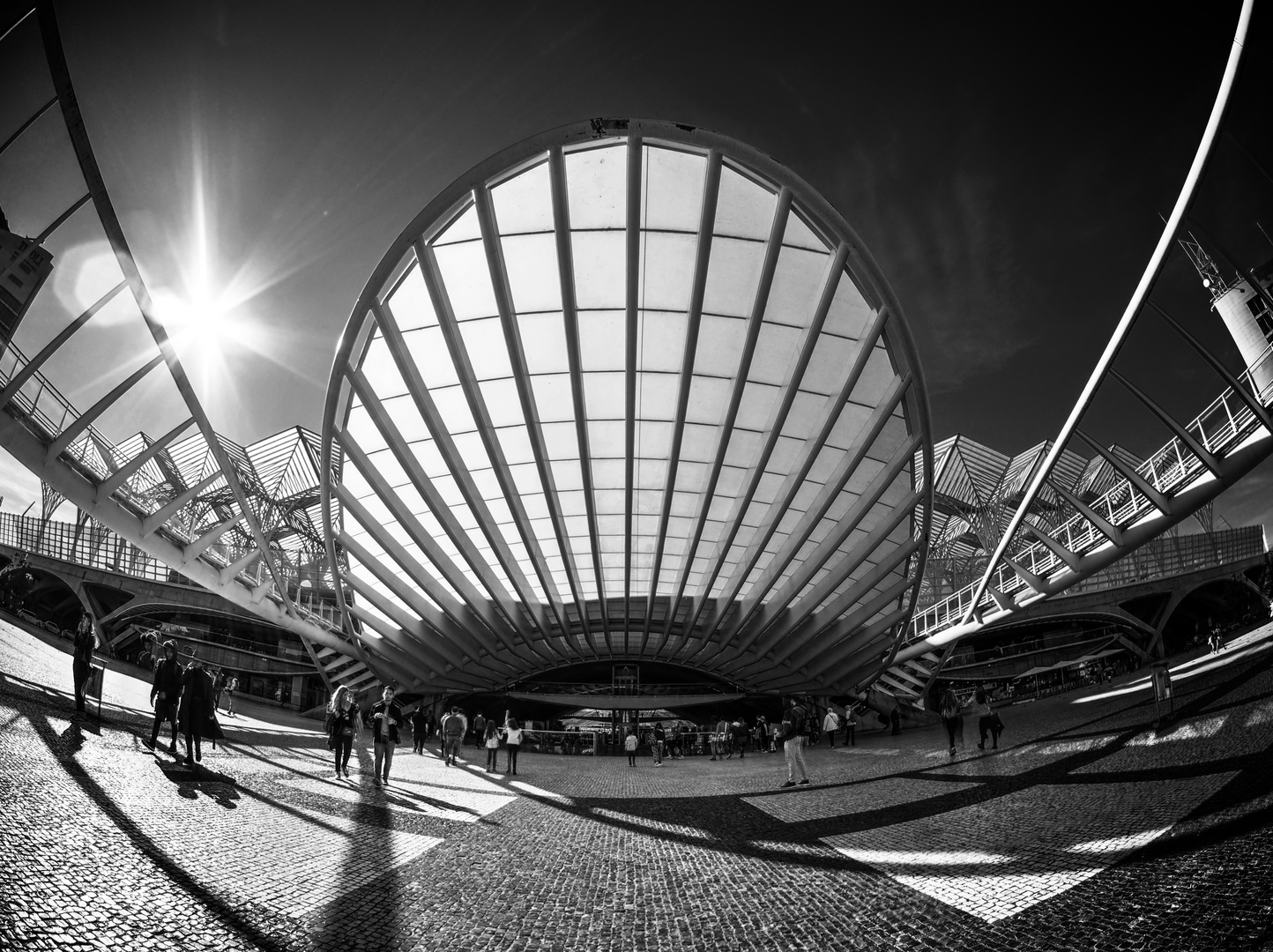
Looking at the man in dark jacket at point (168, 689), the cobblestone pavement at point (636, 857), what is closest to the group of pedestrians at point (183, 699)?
the man in dark jacket at point (168, 689)

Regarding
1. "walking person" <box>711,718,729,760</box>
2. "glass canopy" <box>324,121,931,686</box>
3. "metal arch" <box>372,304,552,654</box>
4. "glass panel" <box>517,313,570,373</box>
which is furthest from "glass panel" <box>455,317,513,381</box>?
"walking person" <box>711,718,729,760</box>

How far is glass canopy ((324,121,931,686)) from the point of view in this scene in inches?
428

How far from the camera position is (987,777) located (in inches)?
359

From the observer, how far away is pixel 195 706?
8.42 m

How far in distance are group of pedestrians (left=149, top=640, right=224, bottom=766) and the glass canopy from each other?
7.18m

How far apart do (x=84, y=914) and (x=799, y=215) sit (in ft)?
40.8

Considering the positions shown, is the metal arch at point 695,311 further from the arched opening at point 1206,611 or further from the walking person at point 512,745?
the arched opening at point 1206,611

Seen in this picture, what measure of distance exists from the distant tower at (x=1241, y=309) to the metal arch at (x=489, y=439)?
13571 mm

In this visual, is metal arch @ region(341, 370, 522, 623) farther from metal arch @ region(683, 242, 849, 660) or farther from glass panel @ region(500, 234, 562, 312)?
metal arch @ region(683, 242, 849, 660)

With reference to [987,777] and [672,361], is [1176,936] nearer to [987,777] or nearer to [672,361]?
[987,777]

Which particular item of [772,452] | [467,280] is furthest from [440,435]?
[772,452]

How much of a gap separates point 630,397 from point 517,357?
2911mm

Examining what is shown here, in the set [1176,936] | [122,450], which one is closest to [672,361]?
[1176,936]

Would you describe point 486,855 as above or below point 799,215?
below
